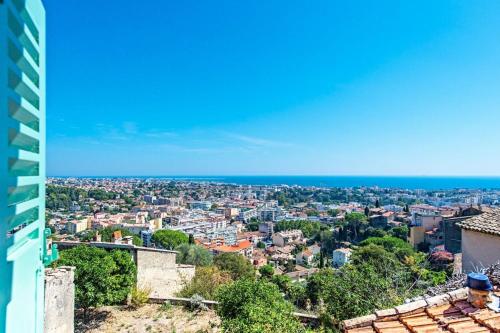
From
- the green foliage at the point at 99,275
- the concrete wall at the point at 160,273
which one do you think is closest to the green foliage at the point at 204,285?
the concrete wall at the point at 160,273

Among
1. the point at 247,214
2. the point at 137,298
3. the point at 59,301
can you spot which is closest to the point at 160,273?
the point at 137,298

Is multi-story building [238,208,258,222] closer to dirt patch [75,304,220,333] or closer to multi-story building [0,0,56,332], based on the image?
dirt patch [75,304,220,333]

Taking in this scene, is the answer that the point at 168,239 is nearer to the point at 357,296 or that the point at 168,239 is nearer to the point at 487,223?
the point at 357,296

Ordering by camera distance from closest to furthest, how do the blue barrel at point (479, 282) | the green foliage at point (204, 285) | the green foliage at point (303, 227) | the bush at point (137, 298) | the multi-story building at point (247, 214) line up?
the blue barrel at point (479, 282) < the bush at point (137, 298) < the green foliage at point (204, 285) < the green foliage at point (303, 227) < the multi-story building at point (247, 214)

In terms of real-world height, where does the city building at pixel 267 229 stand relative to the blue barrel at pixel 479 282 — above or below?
below

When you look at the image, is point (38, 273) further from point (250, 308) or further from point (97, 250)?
point (97, 250)

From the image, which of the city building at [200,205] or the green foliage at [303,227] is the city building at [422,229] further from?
the city building at [200,205]
